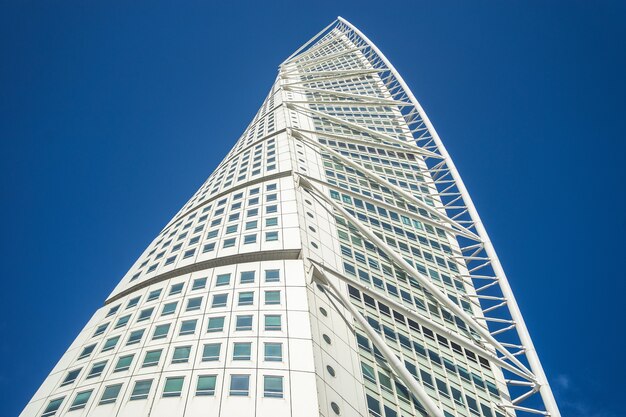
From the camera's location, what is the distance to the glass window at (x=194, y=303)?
92.0 feet

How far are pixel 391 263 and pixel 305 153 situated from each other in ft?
57.6

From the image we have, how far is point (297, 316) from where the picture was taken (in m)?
25.9

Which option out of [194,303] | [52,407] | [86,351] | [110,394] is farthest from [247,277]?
[52,407]

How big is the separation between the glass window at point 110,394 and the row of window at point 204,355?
1.21m

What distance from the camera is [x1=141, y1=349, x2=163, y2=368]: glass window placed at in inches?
957

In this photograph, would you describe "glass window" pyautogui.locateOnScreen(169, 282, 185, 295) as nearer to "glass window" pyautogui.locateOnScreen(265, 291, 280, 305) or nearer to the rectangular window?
the rectangular window

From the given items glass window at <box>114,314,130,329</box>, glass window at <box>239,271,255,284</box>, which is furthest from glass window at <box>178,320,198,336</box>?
glass window at <box>114,314,130,329</box>

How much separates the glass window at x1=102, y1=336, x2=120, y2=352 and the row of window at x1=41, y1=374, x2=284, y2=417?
146 inches

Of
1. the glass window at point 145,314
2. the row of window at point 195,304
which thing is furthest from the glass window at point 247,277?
the glass window at point 145,314

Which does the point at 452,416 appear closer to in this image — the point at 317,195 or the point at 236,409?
the point at 236,409

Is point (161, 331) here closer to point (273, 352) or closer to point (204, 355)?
point (204, 355)

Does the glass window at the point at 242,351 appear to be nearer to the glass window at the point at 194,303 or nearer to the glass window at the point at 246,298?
the glass window at the point at 246,298

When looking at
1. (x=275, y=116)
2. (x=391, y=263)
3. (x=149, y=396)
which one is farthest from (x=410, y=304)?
(x=275, y=116)

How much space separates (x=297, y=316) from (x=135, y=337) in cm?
864
